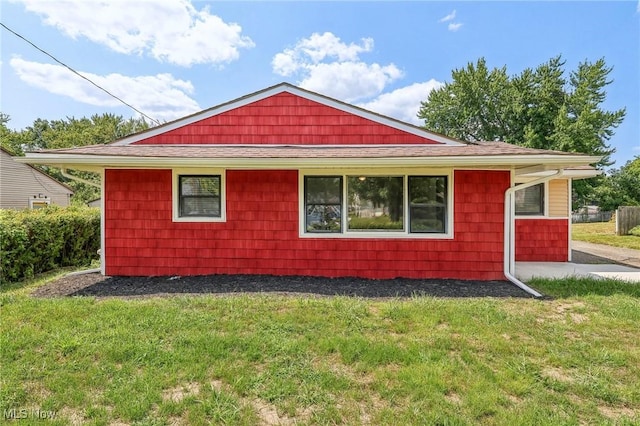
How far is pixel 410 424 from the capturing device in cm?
212

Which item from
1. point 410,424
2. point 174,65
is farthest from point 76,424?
point 174,65

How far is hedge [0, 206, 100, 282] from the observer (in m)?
5.73

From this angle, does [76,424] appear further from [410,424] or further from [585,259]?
[585,259]

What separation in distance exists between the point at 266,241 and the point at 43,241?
4887mm

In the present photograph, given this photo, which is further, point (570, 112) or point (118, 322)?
point (570, 112)

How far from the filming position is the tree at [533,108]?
84.5 feet

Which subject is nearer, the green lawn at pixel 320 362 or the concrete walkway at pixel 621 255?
the green lawn at pixel 320 362

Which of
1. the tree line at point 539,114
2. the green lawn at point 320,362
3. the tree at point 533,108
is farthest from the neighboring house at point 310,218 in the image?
the tree at point 533,108

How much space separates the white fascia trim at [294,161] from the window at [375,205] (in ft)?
2.14

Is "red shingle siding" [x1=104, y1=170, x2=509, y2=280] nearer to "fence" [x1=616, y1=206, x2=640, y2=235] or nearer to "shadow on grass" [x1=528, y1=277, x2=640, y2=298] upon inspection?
"shadow on grass" [x1=528, y1=277, x2=640, y2=298]

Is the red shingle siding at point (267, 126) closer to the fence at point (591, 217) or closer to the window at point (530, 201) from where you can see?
the window at point (530, 201)

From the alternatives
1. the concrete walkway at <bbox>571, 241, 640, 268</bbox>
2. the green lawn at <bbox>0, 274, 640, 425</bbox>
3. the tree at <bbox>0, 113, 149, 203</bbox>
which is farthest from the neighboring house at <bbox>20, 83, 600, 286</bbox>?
the tree at <bbox>0, 113, 149, 203</bbox>

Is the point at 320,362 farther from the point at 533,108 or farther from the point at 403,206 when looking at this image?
the point at 533,108

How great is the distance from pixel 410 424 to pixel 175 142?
702 centimetres
